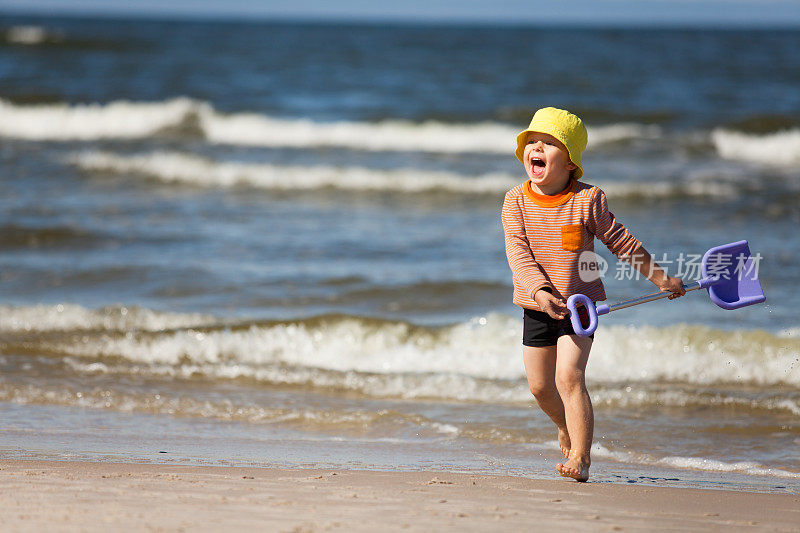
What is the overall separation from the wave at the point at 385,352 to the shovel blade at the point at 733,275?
1.50 m

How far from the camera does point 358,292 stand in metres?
7.17

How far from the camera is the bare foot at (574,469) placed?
3.41 meters

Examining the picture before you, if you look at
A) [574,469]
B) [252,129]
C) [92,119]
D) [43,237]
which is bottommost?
[574,469]

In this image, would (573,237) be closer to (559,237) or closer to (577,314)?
(559,237)

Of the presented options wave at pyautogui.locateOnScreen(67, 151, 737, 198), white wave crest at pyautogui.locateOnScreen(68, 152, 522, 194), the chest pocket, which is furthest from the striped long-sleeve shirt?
white wave crest at pyautogui.locateOnScreen(68, 152, 522, 194)

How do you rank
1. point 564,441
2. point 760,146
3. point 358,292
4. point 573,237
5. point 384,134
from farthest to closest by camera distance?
point 384,134 → point 760,146 → point 358,292 → point 564,441 → point 573,237

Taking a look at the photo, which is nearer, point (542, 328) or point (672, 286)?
point (672, 286)

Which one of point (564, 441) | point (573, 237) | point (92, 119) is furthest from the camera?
point (92, 119)

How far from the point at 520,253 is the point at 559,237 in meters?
0.16

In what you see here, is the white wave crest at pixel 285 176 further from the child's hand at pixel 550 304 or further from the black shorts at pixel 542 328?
the child's hand at pixel 550 304

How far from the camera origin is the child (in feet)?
10.9

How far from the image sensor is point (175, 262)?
8070 millimetres

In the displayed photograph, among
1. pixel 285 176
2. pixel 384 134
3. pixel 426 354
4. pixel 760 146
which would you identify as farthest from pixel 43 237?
pixel 760 146

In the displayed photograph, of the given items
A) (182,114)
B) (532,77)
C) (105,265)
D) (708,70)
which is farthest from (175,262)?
(708,70)
